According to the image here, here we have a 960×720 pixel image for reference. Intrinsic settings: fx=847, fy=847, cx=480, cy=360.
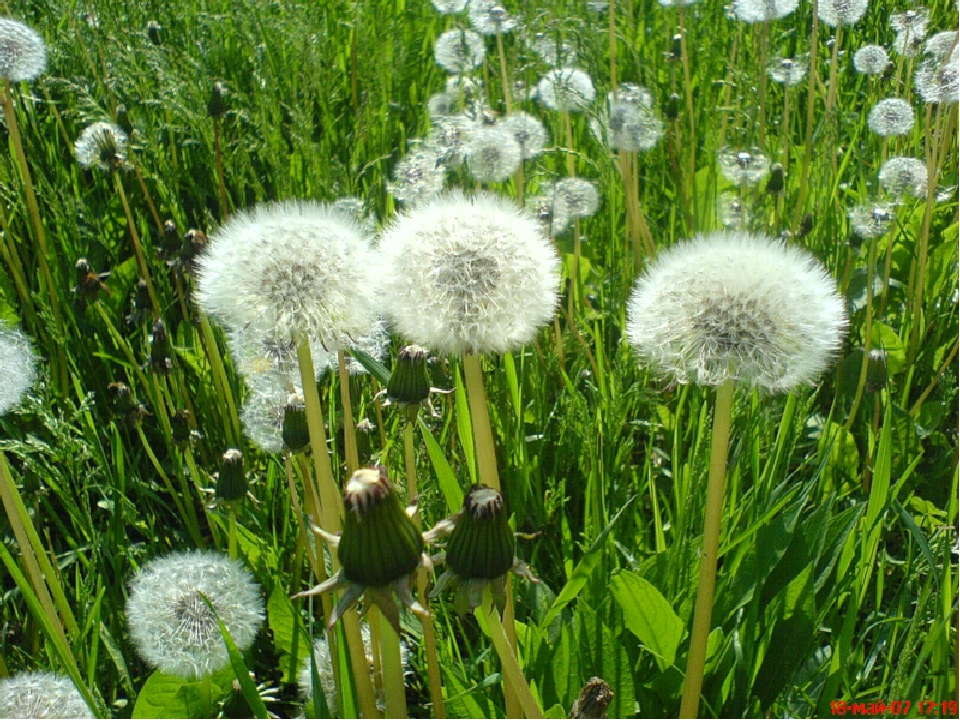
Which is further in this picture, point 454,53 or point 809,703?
point 454,53

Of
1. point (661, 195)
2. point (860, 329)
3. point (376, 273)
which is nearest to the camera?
point (376, 273)

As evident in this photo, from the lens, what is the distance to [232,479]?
170 centimetres

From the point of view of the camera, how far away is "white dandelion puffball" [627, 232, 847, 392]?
119 cm

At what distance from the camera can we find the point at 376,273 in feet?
4.15

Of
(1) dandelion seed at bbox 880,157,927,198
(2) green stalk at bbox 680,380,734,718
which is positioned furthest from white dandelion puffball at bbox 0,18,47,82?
(1) dandelion seed at bbox 880,157,927,198

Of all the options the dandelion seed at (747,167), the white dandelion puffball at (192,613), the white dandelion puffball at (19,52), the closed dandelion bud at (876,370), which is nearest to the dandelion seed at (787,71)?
the dandelion seed at (747,167)

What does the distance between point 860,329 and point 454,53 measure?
1986 mm

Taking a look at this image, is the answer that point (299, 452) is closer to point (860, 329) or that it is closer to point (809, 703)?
point (809, 703)

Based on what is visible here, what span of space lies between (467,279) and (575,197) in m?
1.66

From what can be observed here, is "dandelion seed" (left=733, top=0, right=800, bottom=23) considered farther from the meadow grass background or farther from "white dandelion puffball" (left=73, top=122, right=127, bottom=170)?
"white dandelion puffball" (left=73, top=122, right=127, bottom=170)

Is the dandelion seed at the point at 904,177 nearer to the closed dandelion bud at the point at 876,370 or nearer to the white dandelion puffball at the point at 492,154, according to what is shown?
the closed dandelion bud at the point at 876,370

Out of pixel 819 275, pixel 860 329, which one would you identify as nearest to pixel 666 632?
pixel 819 275

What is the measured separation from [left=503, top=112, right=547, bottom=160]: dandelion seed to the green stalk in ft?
5.80

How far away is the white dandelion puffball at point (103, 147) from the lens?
2.51 meters
